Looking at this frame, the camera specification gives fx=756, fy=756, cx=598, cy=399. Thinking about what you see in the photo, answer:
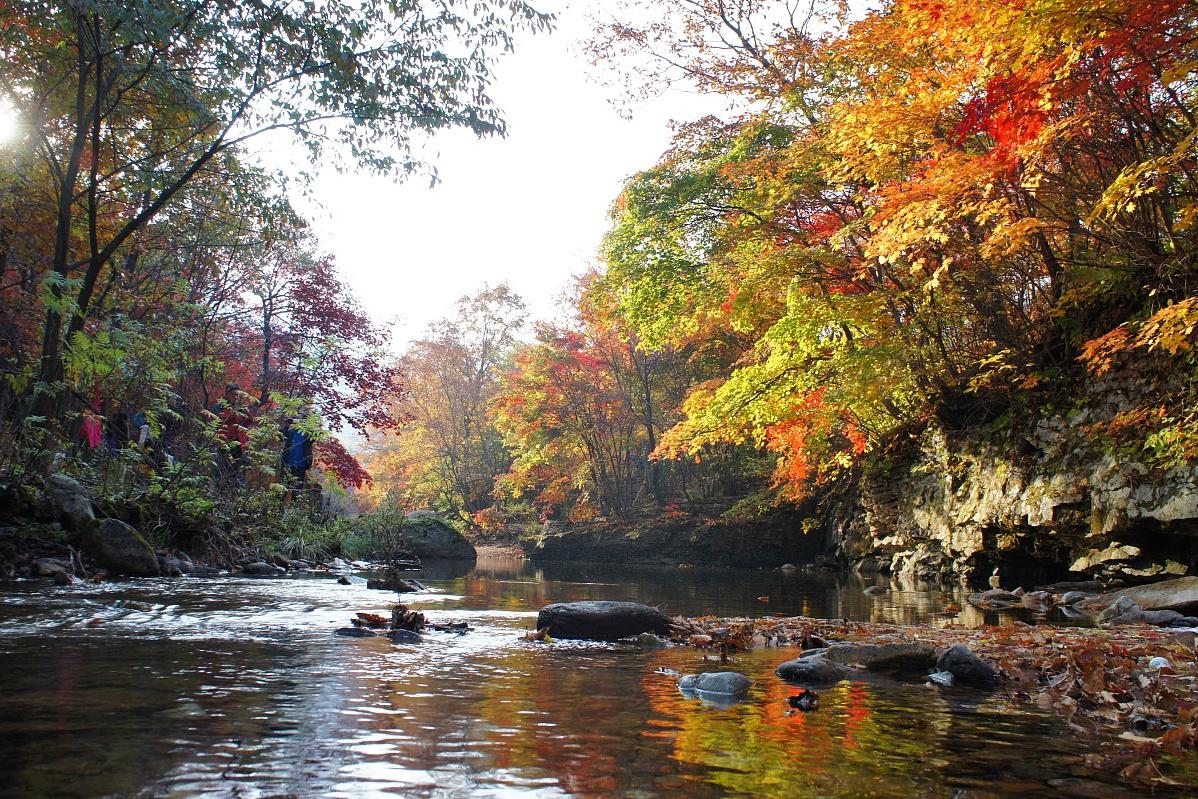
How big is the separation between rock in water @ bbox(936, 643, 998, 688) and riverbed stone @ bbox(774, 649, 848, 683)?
1.75 ft

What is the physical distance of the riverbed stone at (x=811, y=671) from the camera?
3947 millimetres

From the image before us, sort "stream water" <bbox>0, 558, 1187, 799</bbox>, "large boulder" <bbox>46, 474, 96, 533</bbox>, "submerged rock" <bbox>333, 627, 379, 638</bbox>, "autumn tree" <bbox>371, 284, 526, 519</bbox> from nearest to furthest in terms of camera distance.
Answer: "stream water" <bbox>0, 558, 1187, 799</bbox> → "submerged rock" <bbox>333, 627, 379, 638</bbox> → "large boulder" <bbox>46, 474, 96, 533</bbox> → "autumn tree" <bbox>371, 284, 526, 519</bbox>

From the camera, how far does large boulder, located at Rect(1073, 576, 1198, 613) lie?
7003mm

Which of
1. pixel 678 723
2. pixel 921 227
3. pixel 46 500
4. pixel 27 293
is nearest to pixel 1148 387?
pixel 921 227

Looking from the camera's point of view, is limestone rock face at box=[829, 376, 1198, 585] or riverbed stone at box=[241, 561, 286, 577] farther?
riverbed stone at box=[241, 561, 286, 577]

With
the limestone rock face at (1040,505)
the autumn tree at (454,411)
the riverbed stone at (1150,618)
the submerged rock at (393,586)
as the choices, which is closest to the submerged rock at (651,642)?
the riverbed stone at (1150,618)

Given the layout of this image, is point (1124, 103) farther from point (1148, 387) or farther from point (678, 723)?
point (678, 723)

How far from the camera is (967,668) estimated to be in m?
3.95

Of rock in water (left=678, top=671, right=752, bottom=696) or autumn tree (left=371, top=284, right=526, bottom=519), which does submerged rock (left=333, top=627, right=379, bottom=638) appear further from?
autumn tree (left=371, top=284, right=526, bottom=519)

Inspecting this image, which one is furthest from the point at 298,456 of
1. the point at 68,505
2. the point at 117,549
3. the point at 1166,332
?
the point at 1166,332

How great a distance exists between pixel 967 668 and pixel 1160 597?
5.07m

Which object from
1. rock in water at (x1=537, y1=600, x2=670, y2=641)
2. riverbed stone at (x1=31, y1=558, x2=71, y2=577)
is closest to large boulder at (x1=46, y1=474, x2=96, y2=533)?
riverbed stone at (x1=31, y1=558, x2=71, y2=577)

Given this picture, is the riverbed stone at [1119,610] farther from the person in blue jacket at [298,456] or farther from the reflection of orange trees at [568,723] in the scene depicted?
the person in blue jacket at [298,456]

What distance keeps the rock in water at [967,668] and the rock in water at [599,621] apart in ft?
6.85
